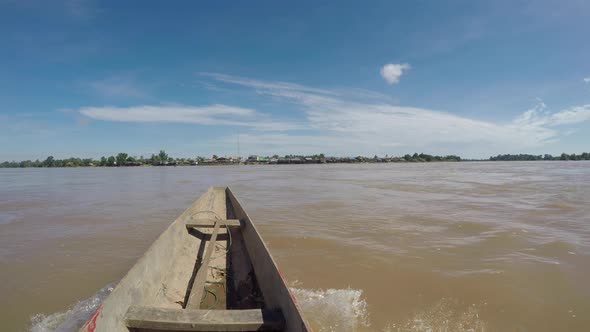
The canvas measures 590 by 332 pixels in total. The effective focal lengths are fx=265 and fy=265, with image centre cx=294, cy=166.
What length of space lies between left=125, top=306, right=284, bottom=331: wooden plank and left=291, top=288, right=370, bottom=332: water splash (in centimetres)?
98

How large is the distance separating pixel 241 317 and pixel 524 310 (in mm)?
3708

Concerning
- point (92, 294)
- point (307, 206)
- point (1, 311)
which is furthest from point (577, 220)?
point (1, 311)

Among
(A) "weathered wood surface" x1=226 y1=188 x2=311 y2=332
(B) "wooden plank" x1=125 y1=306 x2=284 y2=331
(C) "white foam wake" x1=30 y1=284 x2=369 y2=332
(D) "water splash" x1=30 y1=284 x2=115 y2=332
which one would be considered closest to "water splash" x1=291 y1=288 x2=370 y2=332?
(C) "white foam wake" x1=30 y1=284 x2=369 y2=332

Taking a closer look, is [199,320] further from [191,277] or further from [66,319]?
[66,319]

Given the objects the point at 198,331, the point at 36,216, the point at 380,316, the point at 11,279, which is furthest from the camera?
the point at 36,216

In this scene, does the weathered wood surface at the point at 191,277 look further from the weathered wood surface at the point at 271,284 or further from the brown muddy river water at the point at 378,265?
the brown muddy river water at the point at 378,265

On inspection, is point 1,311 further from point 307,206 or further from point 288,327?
point 307,206

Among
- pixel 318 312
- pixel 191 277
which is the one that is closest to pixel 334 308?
pixel 318 312

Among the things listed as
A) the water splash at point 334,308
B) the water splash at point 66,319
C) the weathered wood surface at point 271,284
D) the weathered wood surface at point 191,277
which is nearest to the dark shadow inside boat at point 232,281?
the weathered wood surface at point 191,277

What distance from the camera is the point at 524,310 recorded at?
3508 mm

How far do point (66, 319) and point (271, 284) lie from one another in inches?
108

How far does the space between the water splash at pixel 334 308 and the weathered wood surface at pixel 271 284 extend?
0.66 m

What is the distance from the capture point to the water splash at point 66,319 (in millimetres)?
3246

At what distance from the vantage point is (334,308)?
361cm
